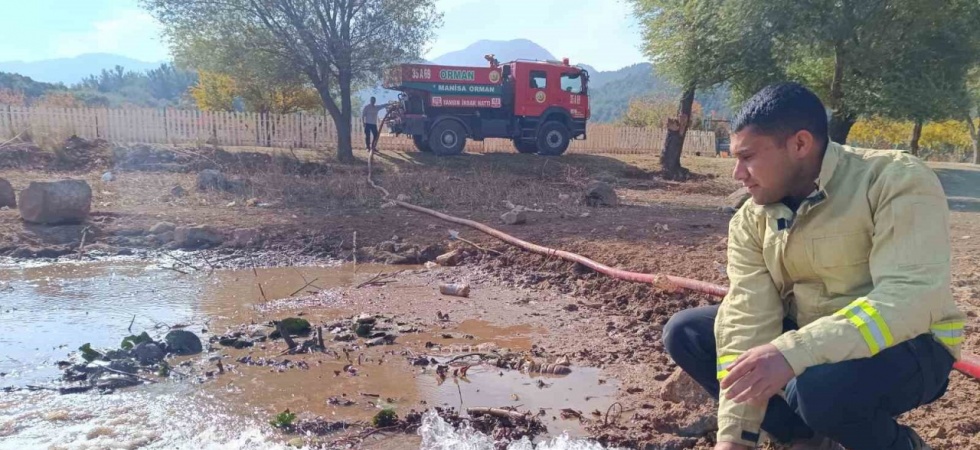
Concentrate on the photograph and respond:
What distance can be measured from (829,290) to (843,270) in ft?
0.31

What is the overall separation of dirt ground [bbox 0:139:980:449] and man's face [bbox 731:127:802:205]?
52.9 inches

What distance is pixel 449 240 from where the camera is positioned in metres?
7.99

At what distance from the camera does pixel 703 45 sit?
1524 centimetres

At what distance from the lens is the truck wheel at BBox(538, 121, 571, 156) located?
2039 centimetres

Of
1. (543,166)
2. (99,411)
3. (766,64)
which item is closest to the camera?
(99,411)

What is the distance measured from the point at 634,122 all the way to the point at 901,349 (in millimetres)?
42393

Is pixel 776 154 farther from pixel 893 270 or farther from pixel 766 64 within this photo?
pixel 766 64

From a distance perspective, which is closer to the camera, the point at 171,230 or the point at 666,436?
the point at 666,436

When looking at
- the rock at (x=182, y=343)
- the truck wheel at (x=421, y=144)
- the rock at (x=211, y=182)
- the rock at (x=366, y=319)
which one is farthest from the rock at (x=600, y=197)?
the truck wheel at (x=421, y=144)

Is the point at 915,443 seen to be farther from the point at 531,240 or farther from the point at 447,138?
the point at 447,138

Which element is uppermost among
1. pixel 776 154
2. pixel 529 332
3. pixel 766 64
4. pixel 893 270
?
pixel 766 64

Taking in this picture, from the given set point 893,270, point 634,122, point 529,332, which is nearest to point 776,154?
point 893,270

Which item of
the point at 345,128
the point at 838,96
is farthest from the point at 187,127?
the point at 838,96

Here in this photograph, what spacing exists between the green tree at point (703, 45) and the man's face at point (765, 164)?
39.6ft
